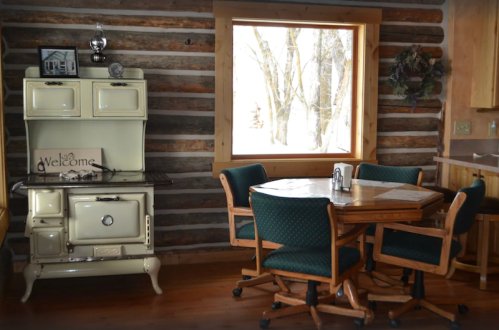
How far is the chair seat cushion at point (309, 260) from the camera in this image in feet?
9.89

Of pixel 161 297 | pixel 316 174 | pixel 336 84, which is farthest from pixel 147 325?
pixel 336 84

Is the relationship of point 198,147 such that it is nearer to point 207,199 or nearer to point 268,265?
point 207,199

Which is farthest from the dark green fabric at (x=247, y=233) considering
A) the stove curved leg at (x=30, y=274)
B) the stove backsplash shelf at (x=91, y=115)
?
the stove curved leg at (x=30, y=274)

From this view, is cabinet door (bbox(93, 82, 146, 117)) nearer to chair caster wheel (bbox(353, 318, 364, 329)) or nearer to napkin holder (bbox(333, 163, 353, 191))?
napkin holder (bbox(333, 163, 353, 191))

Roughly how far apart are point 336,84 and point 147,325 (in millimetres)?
2808

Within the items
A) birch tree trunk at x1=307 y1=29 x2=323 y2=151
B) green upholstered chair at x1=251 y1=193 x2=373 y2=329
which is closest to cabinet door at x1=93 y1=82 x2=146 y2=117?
green upholstered chair at x1=251 y1=193 x2=373 y2=329

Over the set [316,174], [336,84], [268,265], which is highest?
[336,84]

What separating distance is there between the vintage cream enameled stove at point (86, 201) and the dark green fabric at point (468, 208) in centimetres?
197

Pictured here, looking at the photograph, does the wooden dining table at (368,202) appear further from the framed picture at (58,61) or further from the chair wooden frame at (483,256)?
the framed picture at (58,61)

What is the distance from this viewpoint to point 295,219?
9.55ft

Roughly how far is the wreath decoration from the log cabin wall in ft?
0.44

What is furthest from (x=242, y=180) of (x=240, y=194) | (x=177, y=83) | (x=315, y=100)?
(x=315, y=100)

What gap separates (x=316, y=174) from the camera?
4863 mm

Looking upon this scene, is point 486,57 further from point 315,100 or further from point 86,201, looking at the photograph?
point 86,201
